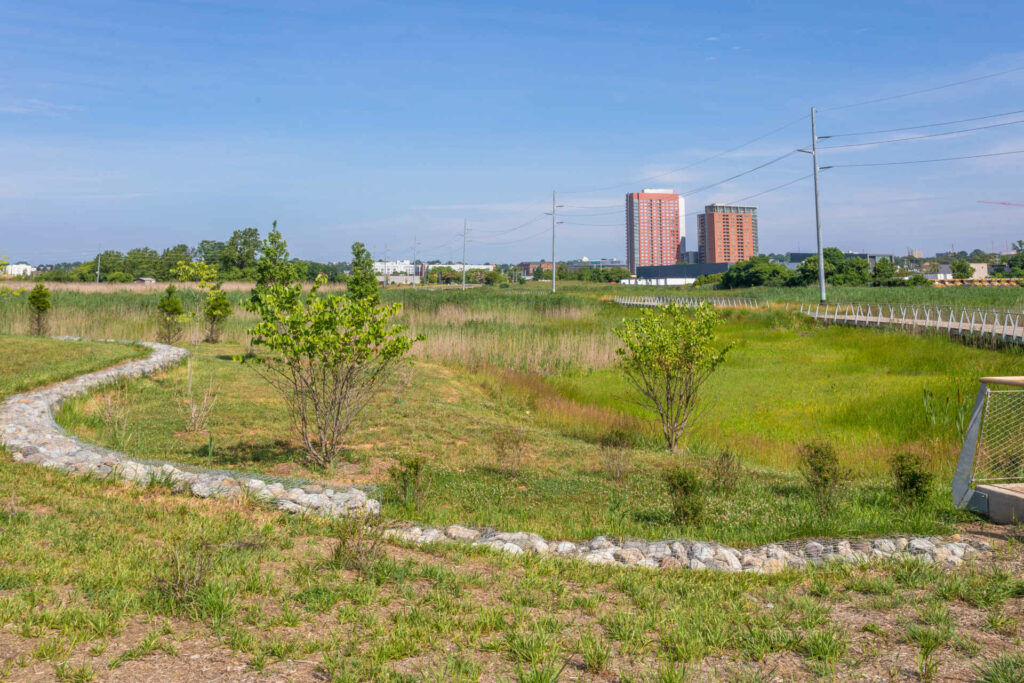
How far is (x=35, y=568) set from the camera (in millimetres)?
4348

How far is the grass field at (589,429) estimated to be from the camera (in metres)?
7.00

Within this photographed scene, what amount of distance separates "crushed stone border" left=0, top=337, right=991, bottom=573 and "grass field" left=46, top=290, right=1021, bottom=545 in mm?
391

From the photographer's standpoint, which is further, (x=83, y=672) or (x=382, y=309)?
(x=382, y=309)

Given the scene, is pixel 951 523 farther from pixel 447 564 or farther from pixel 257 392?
pixel 257 392

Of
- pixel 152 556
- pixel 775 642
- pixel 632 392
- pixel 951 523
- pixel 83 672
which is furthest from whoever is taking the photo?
pixel 632 392

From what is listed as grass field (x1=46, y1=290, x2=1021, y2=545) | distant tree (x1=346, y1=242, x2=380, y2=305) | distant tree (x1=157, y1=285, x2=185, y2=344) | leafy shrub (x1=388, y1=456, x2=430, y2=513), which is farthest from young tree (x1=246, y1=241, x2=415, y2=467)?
distant tree (x1=157, y1=285, x2=185, y2=344)

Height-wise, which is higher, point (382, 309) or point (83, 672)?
point (382, 309)

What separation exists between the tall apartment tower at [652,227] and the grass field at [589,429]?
13011cm

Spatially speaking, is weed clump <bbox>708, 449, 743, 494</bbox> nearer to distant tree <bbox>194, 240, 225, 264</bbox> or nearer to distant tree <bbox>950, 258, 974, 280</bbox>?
distant tree <bbox>194, 240, 225, 264</bbox>

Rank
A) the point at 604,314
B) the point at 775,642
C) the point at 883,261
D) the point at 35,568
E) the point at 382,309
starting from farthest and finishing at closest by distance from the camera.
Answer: the point at 883,261
the point at 604,314
the point at 382,309
the point at 35,568
the point at 775,642

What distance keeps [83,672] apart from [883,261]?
8353cm

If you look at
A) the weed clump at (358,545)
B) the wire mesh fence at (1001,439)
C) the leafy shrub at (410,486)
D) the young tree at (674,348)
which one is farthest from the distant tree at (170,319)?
the wire mesh fence at (1001,439)

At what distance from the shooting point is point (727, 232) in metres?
151

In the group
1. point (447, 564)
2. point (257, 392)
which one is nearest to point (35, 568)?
point (447, 564)
